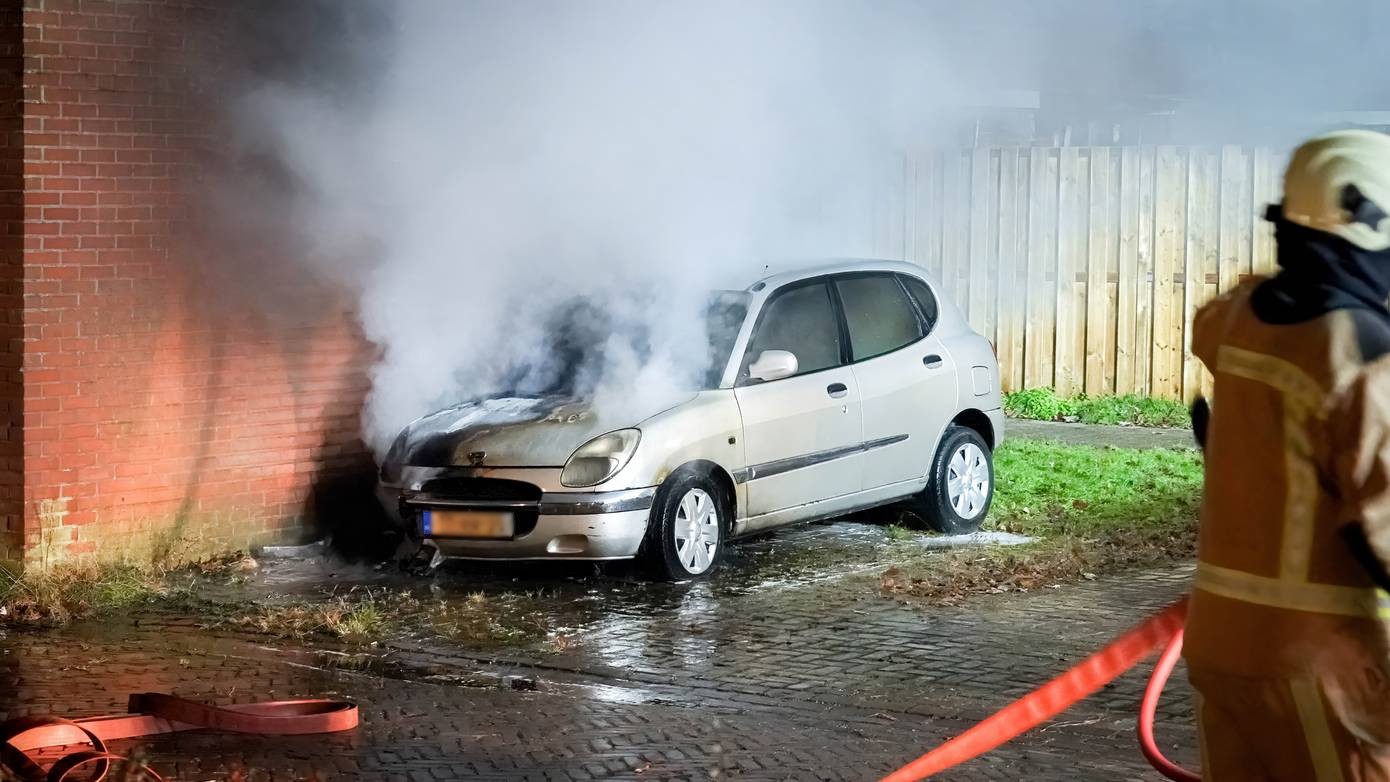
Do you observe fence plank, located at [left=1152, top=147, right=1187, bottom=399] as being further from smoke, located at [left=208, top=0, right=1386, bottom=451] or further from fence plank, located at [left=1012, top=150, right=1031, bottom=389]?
smoke, located at [left=208, top=0, right=1386, bottom=451]

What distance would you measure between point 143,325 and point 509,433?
2121 millimetres

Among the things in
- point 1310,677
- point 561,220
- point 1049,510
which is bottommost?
point 1049,510

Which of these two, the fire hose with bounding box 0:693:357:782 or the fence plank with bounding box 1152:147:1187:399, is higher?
the fence plank with bounding box 1152:147:1187:399

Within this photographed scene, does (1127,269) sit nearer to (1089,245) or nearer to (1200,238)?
(1089,245)

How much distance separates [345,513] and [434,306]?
4.53ft

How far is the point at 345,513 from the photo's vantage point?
34.8ft

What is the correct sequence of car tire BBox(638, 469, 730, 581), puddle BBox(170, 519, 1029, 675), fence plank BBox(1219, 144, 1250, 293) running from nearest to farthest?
puddle BBox(170, 519, 1029, 675) → car tire BBox(638, 469, 730, 581) → fence plank BBox(1219, 144, 1250, 293)

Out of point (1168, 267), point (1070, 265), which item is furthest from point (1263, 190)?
point (1070, 265)

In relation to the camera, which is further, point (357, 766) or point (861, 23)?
point (861, 23)

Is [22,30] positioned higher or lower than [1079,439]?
higher

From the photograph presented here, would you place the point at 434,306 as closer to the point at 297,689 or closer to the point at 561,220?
the point at 561,220

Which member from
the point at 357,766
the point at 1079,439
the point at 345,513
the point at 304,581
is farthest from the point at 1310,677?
the point at 1079,439

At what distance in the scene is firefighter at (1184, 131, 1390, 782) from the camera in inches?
120

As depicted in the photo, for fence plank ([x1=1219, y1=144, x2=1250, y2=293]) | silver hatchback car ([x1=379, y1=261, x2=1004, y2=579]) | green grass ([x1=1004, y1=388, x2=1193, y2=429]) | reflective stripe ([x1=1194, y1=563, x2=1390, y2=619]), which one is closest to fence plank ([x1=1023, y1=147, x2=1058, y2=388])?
green grass ([x1=1004, y1=388, x2=1193, y2=429])
